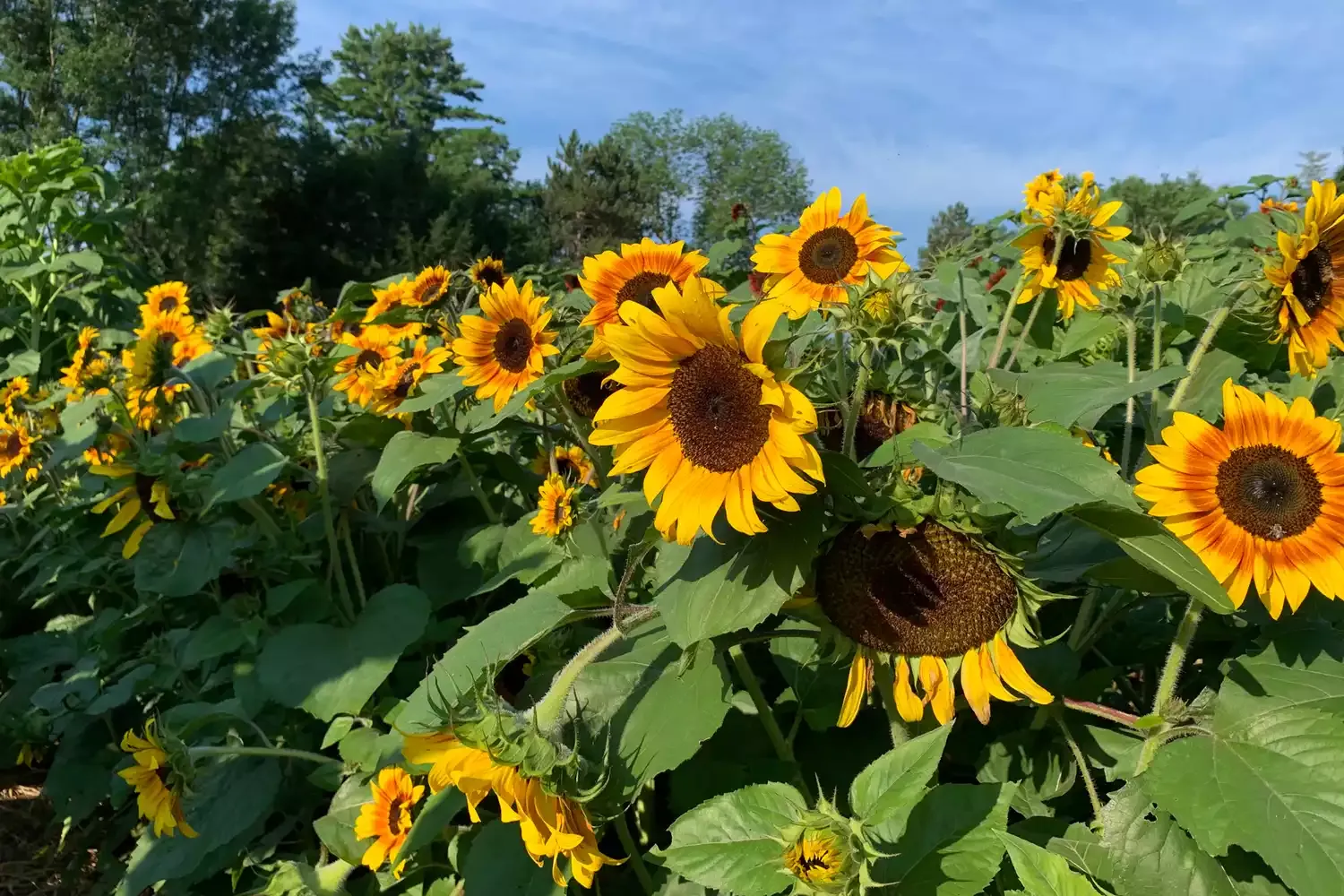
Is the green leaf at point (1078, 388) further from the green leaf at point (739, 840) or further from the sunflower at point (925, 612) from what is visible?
the green leaf at point (739, 840)

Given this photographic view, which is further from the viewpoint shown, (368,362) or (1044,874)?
(368,362)

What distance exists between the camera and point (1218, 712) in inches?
41.6

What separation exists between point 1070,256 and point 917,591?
119cm

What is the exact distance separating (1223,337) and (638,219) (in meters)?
29.1

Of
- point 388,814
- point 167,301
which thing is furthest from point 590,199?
point 388,814

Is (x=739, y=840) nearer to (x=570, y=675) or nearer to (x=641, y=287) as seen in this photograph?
(x=570, y=675)

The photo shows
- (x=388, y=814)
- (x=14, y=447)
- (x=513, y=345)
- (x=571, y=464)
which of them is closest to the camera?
(x=388, y=814)

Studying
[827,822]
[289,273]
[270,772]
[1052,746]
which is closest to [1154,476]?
[1052,746]

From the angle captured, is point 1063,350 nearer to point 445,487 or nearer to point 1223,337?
point 1223,337

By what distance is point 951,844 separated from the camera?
97cm

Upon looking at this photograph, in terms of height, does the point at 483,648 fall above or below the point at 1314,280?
below

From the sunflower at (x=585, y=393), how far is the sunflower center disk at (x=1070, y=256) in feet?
3.22

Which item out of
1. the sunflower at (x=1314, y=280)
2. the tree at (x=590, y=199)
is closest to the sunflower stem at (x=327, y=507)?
the sunflower at (x=1314, y=280)

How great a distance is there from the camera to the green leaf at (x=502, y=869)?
4.01 ft
